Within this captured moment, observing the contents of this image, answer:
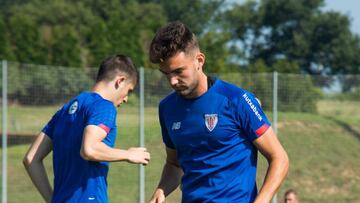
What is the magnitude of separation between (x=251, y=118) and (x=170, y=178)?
2.53ft

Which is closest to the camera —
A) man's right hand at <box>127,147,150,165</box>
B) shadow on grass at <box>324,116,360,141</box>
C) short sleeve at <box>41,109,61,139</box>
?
man's right hand at <box>127,147,150,165</box>

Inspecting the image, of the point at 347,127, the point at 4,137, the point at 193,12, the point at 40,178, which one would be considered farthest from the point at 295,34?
the point at 40,178

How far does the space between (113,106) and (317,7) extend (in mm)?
63841

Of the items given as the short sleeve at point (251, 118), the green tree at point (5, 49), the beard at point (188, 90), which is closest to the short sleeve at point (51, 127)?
the beard at point (188, 90)

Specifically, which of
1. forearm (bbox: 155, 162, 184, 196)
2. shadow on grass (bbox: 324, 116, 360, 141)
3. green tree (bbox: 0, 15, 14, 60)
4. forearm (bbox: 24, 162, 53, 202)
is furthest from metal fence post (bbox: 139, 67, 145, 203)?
green tree (bbox: 0, 15, 14, 60)

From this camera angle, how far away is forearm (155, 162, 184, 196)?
4.88 meters

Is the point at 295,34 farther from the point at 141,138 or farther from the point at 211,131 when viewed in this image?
the point at 211,131

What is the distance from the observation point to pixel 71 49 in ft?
81.3

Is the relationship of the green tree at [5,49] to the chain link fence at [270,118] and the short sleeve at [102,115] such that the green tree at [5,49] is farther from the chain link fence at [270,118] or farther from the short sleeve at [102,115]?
the short sleeve at [102,115]

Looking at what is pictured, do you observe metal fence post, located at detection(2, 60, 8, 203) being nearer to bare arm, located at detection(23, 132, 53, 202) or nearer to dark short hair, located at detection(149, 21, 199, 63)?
bare arm, located at detection(23, 132, 53, 202)

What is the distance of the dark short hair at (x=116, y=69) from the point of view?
5.59 meters

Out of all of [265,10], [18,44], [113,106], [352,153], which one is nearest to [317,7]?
[265,10]

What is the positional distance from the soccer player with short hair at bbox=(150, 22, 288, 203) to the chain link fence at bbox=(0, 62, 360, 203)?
7901 mm

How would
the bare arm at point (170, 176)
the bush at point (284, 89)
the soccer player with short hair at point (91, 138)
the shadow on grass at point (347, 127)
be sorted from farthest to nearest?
the shadow on grass at point (347, 127), the bush at point (284, 89), the soccer player with short hair at point (91, 138), the bare arm at point (170, 176)
